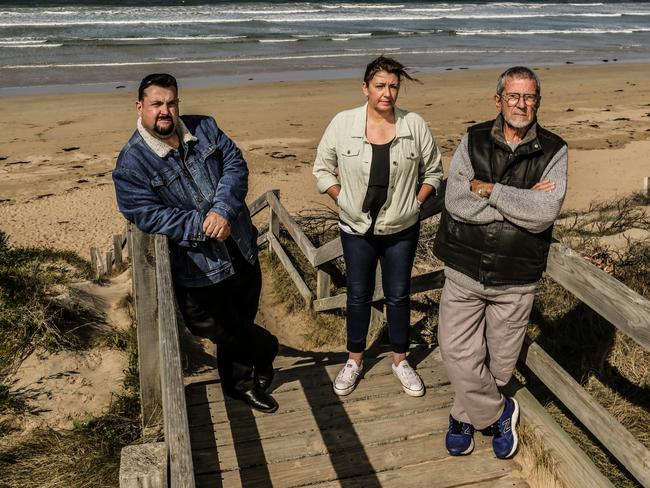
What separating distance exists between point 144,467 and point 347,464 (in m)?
1.63

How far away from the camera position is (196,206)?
348 centimetres

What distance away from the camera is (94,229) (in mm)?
10047

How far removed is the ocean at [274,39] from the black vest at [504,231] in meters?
18.3

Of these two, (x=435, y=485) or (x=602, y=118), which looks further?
(x=602, y=118)

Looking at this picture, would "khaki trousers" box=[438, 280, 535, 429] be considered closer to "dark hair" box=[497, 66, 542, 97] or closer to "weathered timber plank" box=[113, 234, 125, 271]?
"dark hair" box=[497, 66, 542, 97]

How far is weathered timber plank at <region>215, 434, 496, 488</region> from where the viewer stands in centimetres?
357

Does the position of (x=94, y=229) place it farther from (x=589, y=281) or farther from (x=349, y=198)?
(x=589, y=281)

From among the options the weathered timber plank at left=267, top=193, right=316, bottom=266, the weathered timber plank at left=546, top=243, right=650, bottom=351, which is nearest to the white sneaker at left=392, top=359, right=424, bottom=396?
the weathered timber plank at left=546, top=243, right=650, bottom=351

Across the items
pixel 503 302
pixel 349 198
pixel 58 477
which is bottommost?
pixel 58 477

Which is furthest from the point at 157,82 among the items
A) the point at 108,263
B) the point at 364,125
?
the point at 108,263

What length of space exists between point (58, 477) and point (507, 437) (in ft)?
8.44

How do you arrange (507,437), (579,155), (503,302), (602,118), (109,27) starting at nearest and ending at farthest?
(503,302) < (507,437) < (579,155) < (602,118) < (109,27)

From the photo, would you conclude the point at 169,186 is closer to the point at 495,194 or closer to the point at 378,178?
the point at 378,178

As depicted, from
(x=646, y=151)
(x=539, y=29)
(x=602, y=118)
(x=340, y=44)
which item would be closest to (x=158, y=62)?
(x=340, y=44)
